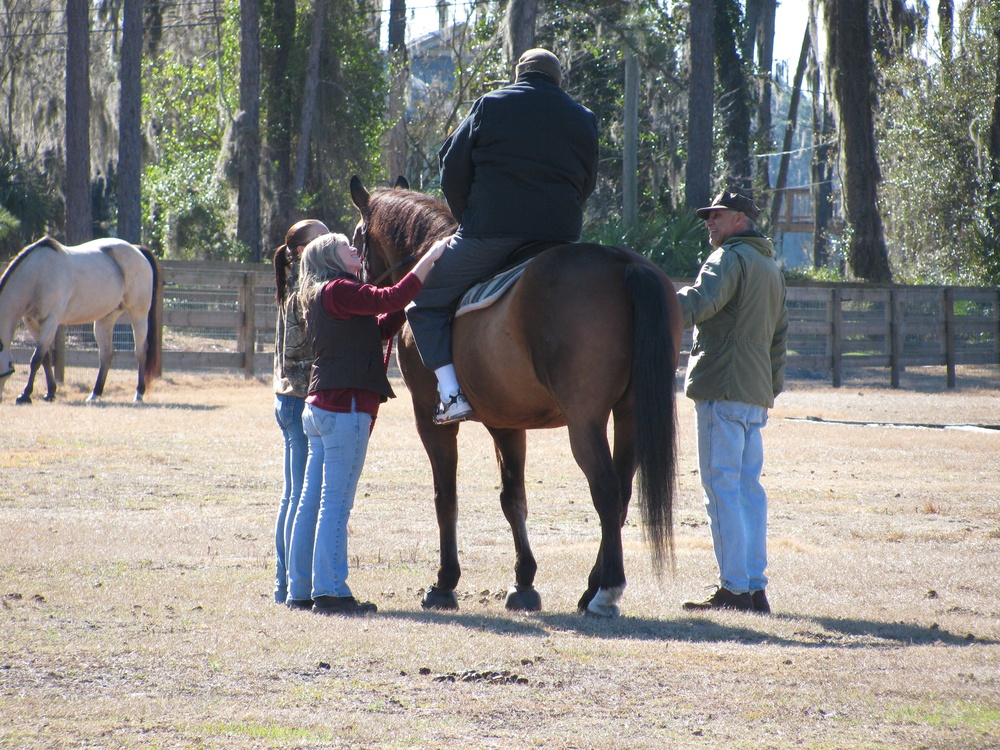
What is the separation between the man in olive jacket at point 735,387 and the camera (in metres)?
5.01

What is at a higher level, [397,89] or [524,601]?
[397,89]

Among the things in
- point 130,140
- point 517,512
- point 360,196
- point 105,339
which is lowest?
point 517,512

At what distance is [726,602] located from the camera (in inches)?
195

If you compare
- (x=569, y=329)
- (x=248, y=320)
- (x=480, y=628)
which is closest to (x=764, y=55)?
(x=248, y=320)

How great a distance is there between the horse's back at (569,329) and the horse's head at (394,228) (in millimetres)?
907

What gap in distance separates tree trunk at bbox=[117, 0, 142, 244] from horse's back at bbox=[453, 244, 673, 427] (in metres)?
18.5

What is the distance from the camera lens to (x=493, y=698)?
349 cm

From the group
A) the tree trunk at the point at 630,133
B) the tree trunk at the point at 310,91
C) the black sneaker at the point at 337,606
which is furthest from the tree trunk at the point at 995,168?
the black sneaker at the point at 337,606

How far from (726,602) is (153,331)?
→ 11734mm

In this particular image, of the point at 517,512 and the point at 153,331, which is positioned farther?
the point at 153,331

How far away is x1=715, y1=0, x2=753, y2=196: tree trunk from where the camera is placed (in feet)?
91.3

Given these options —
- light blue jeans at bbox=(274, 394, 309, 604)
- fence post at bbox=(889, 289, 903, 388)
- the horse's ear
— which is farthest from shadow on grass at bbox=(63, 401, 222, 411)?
fence post at bbox=(889, 289, 903, 388)

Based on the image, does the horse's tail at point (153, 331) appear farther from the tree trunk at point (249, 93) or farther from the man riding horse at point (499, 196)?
the man riding horse at point (499, 196)

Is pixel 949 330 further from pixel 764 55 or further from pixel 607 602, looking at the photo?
pixel 607 602
